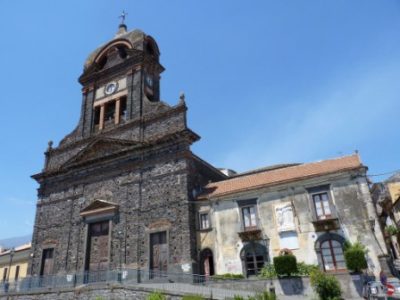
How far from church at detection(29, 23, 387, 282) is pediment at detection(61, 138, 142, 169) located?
0.10 meters

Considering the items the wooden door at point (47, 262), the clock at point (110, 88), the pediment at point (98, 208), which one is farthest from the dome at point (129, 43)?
the wooden door at point (47, 262)

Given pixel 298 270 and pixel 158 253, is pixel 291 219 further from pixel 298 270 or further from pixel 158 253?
pixel 158 253

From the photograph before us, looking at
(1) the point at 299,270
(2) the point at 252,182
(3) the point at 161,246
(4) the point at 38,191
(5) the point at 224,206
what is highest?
(4) the point at 38,191

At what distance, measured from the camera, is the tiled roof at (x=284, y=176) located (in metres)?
20.3

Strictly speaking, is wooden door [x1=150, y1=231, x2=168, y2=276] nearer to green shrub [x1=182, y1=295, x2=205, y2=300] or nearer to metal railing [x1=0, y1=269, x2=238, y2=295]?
metal railing [x1=0, y1=269, x2=238, y2=295]

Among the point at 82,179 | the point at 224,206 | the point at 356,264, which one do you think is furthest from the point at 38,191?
the point at 356,264

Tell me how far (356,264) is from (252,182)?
844 cm

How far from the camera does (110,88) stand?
30328 millimetres

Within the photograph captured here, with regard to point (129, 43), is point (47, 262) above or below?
below

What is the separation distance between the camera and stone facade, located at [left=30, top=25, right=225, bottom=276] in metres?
22.5

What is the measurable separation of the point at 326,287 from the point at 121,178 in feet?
53.6

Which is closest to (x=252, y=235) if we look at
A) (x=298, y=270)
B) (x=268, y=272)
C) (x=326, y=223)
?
(x=268, y=272)

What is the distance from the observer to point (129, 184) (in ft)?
81.4

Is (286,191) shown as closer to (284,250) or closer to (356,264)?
(284,250)
